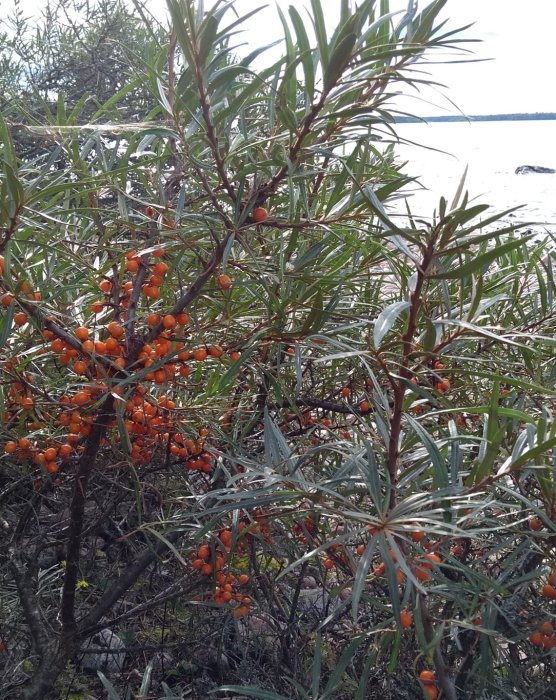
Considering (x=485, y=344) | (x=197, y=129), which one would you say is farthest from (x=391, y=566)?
(x=485, y=344)

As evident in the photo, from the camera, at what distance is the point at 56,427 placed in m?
0.99

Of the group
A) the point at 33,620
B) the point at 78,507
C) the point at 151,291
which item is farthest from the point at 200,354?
the point at 33,620

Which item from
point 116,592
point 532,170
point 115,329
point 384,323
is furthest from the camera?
point 532,170

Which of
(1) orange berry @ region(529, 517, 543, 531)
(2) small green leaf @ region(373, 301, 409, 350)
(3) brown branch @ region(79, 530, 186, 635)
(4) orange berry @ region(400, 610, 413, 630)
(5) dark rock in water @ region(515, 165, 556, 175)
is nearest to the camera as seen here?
(2) small green leaf @ region(373, 301, 409, 350)

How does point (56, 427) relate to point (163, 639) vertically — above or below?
above

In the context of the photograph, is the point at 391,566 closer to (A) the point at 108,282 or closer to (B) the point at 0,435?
(A) the point at 108,282

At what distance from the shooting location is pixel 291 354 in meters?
0.94

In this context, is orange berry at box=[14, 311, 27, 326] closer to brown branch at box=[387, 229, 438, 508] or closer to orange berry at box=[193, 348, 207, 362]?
orange berry at box=[193, 348, 207, 362]

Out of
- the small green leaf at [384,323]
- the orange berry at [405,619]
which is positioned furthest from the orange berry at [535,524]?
the small green leaf at [384,323]

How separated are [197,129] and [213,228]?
103 mm

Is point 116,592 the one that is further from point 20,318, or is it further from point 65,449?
point 20,318

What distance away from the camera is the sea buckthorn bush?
0.61m

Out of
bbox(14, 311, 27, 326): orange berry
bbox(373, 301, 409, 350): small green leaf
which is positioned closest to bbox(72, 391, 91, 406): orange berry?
bbox(14, 311, 27, 326): orange berry

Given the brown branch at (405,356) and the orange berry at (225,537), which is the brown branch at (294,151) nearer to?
the brown branch at (405,356)
